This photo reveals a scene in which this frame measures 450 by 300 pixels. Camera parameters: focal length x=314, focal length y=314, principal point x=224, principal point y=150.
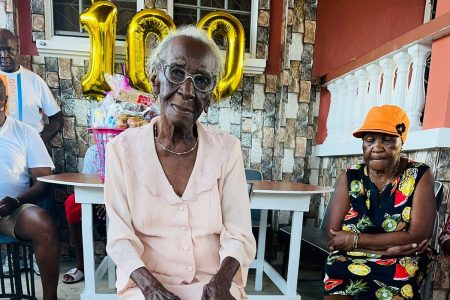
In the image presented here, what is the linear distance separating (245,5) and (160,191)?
3131 millimetres

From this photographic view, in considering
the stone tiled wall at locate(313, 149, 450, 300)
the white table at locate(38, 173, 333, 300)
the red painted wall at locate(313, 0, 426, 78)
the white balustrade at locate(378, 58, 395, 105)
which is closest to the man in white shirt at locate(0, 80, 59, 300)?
the white table at locate(38, 173, 333, 300)

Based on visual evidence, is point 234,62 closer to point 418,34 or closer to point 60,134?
point 418,34

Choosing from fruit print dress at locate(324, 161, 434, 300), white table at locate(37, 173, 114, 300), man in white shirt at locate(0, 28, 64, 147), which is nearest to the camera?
fruit print dress at locate(324, 161, 434, 300)

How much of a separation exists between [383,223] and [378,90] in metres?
1.57

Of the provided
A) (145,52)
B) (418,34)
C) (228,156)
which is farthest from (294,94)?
(228,156)

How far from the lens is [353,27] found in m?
Result: 3.71

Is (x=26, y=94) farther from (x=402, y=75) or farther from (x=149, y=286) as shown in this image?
(x=402, y=75)

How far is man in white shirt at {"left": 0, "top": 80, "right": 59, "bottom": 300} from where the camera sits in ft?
6.36

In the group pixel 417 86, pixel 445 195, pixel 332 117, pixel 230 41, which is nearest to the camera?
pixel 445 195

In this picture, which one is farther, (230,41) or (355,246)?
(230,41)

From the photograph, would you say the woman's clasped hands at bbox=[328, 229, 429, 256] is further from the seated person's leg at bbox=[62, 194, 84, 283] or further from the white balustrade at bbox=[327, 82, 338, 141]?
the seated person's leg at bbox=[62, 194, 84, 283]

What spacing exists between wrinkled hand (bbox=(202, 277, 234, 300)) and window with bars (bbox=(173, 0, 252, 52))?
3.02 metres

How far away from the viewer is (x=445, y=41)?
2045 mm

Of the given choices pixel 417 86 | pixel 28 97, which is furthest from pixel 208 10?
pixel 417 86
